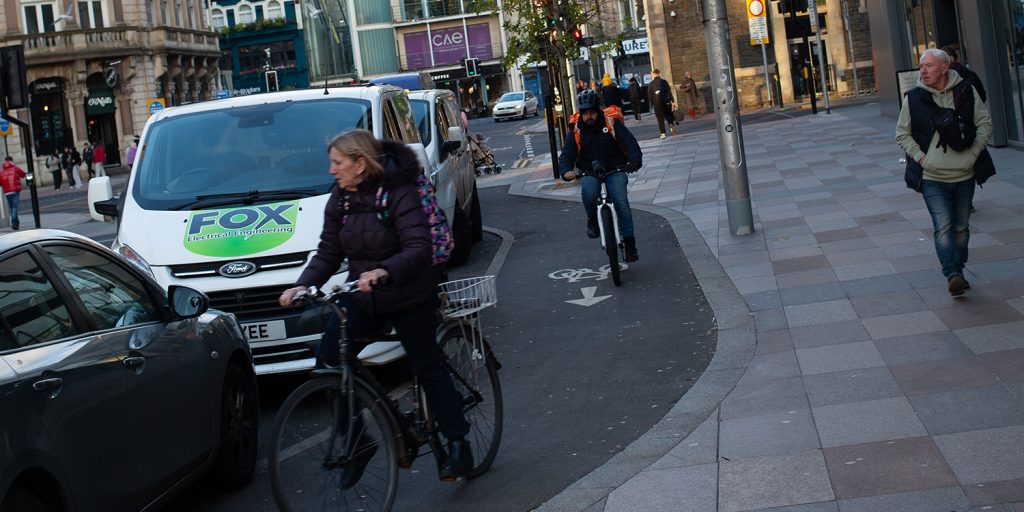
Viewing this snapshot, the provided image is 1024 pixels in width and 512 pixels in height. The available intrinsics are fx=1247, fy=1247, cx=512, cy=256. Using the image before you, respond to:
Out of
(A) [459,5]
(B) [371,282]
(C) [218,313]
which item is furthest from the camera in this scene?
(A) [459,5]

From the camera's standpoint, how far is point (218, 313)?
6695 mm

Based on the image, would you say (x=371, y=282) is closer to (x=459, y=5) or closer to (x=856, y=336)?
(x=856, y=336)

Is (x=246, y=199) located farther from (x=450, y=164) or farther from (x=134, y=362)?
(x=450, y=164)

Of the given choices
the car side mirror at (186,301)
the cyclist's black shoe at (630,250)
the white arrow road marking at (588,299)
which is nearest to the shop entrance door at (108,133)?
the cyclist's black shoe at (630,250)

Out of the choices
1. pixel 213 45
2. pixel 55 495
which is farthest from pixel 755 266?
pixel 213 45

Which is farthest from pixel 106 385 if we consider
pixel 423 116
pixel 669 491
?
pixel 423 116

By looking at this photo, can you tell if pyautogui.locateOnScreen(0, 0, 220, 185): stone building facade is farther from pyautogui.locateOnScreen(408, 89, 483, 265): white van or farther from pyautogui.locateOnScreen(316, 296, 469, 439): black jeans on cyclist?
pyautogui.locateOnScreen(316, 296, 469, 439): black jeans on cyclist

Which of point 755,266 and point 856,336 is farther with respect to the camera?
point 755,266

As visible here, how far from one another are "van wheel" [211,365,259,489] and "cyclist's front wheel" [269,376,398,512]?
1.21 m

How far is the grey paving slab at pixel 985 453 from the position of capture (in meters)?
5.13

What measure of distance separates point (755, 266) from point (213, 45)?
69.4 meters

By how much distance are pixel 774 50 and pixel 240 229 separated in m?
39.3

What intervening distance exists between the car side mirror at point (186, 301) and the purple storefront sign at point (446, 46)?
85576mm

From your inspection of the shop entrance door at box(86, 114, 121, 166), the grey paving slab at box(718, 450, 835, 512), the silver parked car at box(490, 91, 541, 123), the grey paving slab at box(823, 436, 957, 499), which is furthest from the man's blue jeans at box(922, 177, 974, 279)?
the shop entrance door at box(86, 114, 121, 166)
